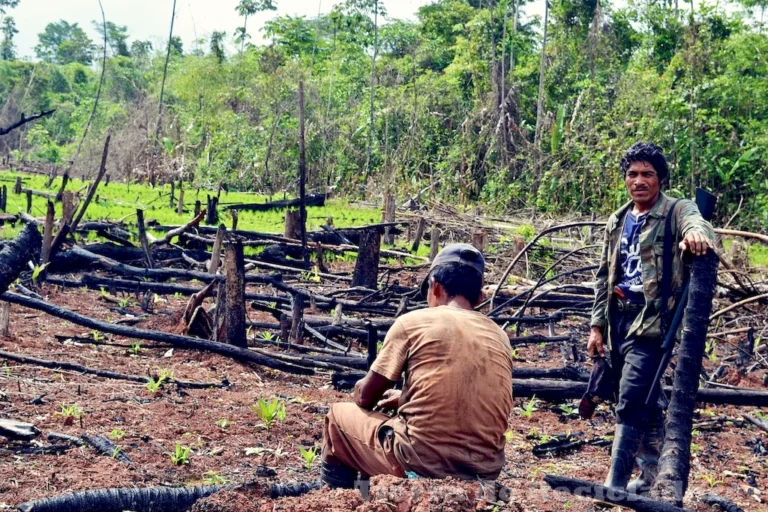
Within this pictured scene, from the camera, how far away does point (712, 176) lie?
18203 millimetres

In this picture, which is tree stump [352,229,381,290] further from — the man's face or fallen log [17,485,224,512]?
fallen log [17,485,224,512]

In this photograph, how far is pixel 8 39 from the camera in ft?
197

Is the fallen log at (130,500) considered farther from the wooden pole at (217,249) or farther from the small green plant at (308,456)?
the wooden pole at (217,249)

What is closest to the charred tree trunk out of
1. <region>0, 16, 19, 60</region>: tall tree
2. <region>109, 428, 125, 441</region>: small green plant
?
<region>109, 428, 125, 441</region>: small green plant

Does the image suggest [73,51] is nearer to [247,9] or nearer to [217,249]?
[247,9]

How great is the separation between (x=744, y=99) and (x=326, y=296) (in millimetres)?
12866

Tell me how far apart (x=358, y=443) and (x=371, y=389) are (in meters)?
0.22

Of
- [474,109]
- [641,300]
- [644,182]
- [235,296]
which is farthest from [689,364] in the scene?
[474,109]

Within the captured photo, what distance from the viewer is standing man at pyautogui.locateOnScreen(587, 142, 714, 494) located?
13.8 feet

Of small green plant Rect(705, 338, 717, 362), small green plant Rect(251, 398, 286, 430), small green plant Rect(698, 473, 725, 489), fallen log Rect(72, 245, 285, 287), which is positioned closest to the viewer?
small green plant Rect(698, 473, 725, 489)

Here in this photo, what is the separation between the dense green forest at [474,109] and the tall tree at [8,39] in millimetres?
22446

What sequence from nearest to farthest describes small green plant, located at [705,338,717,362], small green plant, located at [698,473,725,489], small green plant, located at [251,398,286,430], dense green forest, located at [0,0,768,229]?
small green plant, located at [698,473,725,489], small green plant, located at [251,398,286,430], small green plant, located at [705,338,717,362], dense green forest, located at [0,0,768,229]

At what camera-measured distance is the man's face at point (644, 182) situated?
4332 mm

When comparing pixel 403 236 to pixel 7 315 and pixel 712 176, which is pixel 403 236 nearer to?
pixel 712 176
